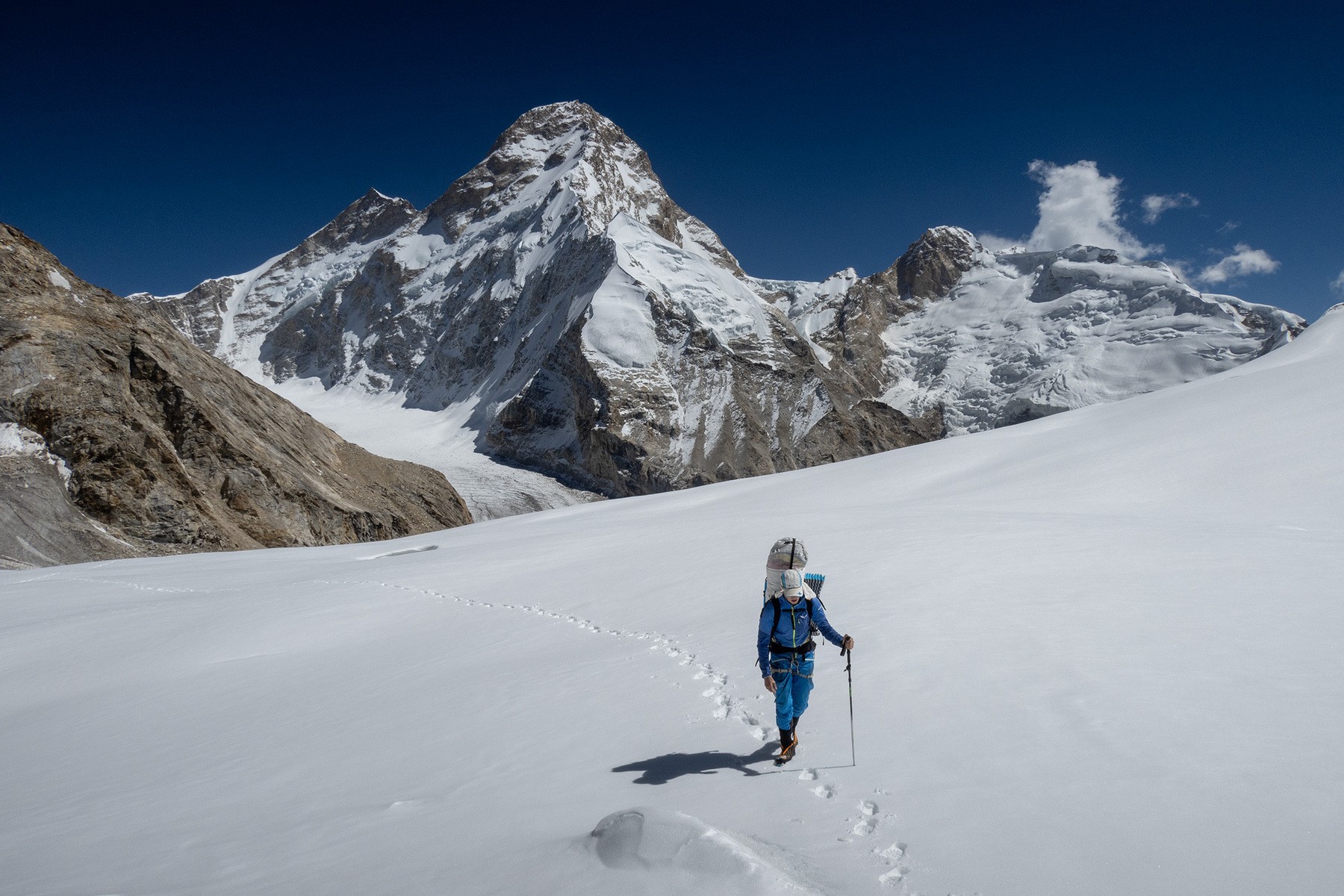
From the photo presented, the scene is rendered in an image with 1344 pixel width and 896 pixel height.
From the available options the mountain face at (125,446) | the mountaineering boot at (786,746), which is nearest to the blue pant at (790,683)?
the mountaineering boot at (786,746)

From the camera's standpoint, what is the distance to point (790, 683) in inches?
206

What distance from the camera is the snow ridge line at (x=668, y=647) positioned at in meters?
6.03

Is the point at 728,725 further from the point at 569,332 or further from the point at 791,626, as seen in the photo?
the point at 569,332

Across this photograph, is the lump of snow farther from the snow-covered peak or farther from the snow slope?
the snow-covered peak

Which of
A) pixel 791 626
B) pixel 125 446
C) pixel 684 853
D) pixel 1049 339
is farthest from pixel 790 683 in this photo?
pixel 1049 339

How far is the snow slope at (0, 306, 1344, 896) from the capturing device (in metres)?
3.67

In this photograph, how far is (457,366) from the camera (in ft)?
491

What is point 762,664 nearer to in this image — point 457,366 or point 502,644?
point 502,644

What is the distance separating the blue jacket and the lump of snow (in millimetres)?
1742

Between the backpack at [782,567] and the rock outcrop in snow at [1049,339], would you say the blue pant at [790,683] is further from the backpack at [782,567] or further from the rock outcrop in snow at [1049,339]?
the rock outcrop in snow at [1049,339]

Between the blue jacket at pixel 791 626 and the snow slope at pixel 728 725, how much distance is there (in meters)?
0.66

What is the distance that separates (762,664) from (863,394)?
16525 centimetres

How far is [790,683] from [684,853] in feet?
6.20

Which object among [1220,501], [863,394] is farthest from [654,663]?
[863,394]
